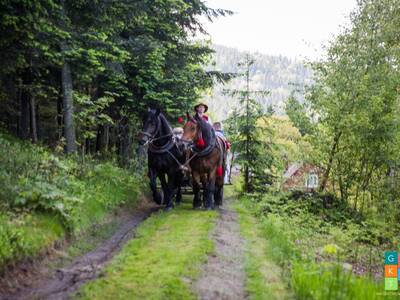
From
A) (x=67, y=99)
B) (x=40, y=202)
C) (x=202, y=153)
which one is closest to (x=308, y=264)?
(x=40, y=202)

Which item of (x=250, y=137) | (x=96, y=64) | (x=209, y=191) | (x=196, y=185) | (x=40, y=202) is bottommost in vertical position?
(x=209, y=191)

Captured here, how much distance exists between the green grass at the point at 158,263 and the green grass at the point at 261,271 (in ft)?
2.59

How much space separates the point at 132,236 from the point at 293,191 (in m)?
8.44

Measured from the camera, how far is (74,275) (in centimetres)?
633

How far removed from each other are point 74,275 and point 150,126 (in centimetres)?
619

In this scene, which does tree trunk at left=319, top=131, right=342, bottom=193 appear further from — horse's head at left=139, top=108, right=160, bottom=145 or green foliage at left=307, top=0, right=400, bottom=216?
horse's head at left=139, top=108, right=160, bottom=145

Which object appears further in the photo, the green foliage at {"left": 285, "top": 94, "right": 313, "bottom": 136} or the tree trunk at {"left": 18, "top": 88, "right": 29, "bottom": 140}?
the green foliage at {"left": 285, "top": 94, "right": 313, "bottom": 136}

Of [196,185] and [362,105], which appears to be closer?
[196,185]

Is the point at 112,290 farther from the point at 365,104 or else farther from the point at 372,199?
the point at 372,199

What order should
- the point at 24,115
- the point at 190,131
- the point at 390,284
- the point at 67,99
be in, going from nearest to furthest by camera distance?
1. the point at 390,284
2. the point at 190,131
3. the point at 67,99
4. the point at 24,115

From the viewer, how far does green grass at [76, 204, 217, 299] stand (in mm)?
5566

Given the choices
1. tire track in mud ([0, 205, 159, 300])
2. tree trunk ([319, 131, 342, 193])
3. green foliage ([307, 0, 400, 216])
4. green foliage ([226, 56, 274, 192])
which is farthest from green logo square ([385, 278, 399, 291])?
green foliage ([226, 56, 274, 192])

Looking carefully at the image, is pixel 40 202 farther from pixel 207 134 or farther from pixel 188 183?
pixel 188 183
